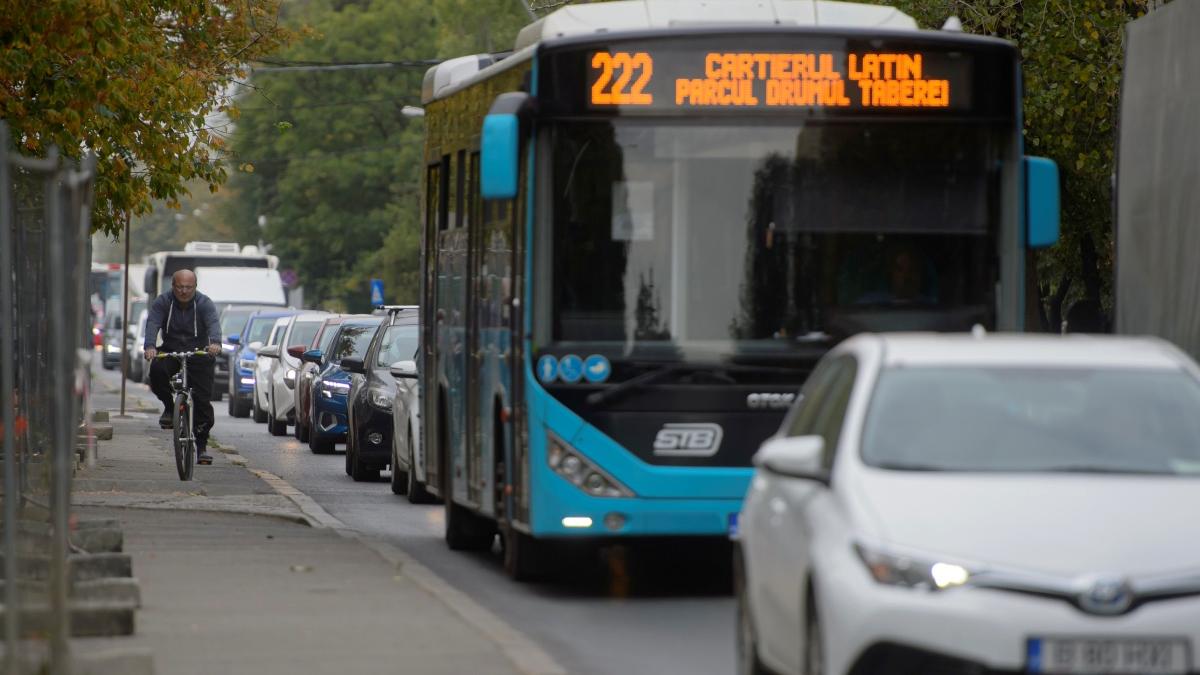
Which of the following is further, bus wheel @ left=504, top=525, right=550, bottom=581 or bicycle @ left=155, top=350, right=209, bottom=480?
bicycle @ left=155, top=350, right=209, bottom=480

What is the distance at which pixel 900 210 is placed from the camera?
41.0 ft

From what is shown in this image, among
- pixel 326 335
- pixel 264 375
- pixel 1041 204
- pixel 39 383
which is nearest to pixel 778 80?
pixel 1041 204

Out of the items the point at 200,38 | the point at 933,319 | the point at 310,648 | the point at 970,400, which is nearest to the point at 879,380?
the point at 970,400

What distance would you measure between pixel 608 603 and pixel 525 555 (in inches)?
38.7

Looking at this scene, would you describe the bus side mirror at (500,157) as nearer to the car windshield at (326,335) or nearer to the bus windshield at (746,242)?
the bus windshield at (746,242)

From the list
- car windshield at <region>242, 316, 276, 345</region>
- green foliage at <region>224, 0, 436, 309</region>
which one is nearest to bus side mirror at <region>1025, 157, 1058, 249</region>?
car windshield at <region>242, 316, 276, 345</region>

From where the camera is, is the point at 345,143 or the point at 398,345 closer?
the point at 398,345

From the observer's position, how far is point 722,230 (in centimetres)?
1246

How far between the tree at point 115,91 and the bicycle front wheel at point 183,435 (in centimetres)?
176

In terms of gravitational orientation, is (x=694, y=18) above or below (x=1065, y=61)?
below

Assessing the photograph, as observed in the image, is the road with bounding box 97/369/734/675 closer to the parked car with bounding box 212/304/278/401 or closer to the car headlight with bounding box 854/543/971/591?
the car headlight with bounding box 854/543/971/591

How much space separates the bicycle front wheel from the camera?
21.7 meters

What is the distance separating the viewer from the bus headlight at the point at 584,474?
12461 mm

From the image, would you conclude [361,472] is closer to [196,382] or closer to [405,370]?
[196,382]
